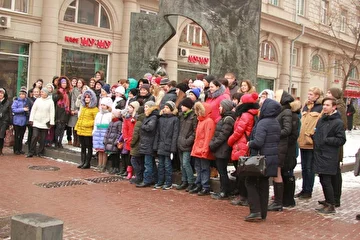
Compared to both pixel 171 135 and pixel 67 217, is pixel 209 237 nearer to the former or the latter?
pixel 67 217

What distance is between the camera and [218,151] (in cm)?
862

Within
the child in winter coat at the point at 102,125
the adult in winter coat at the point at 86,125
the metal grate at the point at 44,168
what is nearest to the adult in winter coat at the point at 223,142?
the child in winter coat at the point at 102,125

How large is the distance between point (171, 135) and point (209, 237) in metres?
3.53

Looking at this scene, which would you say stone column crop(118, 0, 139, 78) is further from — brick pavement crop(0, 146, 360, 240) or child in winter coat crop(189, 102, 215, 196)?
child in winter coat crop(189, 102, 215, 196)

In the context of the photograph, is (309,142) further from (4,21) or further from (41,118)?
(4,21)

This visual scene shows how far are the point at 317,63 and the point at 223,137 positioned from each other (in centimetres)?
3549

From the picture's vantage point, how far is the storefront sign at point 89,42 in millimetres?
24244

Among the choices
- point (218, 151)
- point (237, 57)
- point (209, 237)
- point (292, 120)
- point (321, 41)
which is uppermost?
point (321, 41)

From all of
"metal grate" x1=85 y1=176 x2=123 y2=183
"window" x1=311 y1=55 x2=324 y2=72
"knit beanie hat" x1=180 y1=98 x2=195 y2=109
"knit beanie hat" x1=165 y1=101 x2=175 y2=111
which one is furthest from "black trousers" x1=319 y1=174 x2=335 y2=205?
"window" x1=311 y1=55 x2=324 y2=72

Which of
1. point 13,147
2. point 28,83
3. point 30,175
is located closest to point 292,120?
point 30,175

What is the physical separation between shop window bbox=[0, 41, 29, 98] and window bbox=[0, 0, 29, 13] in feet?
5.26

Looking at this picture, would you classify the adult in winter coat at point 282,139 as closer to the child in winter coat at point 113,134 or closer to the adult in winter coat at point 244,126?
the adult in winter coat at point 244,126

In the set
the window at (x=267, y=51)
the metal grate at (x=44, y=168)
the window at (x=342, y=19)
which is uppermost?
the window at (x=342, y=19)

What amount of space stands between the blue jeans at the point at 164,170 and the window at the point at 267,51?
27543mm
